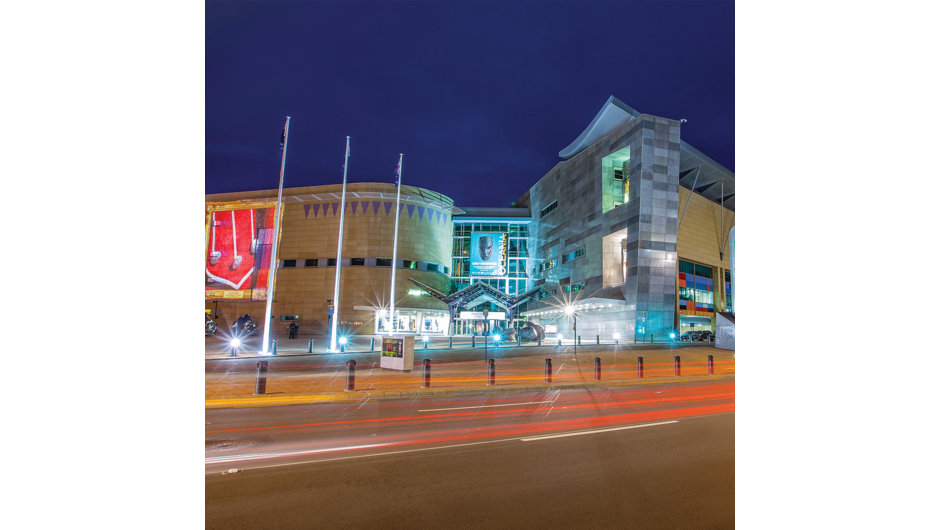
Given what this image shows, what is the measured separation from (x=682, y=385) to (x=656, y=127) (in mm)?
46100

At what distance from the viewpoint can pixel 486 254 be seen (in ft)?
244

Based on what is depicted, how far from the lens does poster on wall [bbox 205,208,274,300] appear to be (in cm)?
6147

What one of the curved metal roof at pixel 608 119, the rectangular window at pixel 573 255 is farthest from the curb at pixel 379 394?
the curved metal roof at pixel 608 119

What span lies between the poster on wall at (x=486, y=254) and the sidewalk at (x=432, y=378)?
4757 centimetres

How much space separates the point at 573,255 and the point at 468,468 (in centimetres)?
6483

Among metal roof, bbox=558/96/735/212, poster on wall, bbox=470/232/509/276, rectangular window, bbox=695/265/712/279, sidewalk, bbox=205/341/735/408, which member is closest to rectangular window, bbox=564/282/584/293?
poster on wall, bbox=470/232/509/276

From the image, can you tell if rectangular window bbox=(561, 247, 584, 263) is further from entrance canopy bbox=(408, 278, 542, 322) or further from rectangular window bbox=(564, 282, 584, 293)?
entrance canopy bbox=(408, 278, 542, 322)

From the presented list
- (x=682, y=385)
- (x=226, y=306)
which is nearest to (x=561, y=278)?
(x=226, y=306)

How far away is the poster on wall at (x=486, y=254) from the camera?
74.3m

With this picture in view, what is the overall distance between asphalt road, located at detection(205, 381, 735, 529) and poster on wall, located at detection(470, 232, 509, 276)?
206 ft

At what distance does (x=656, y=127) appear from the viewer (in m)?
56.4
